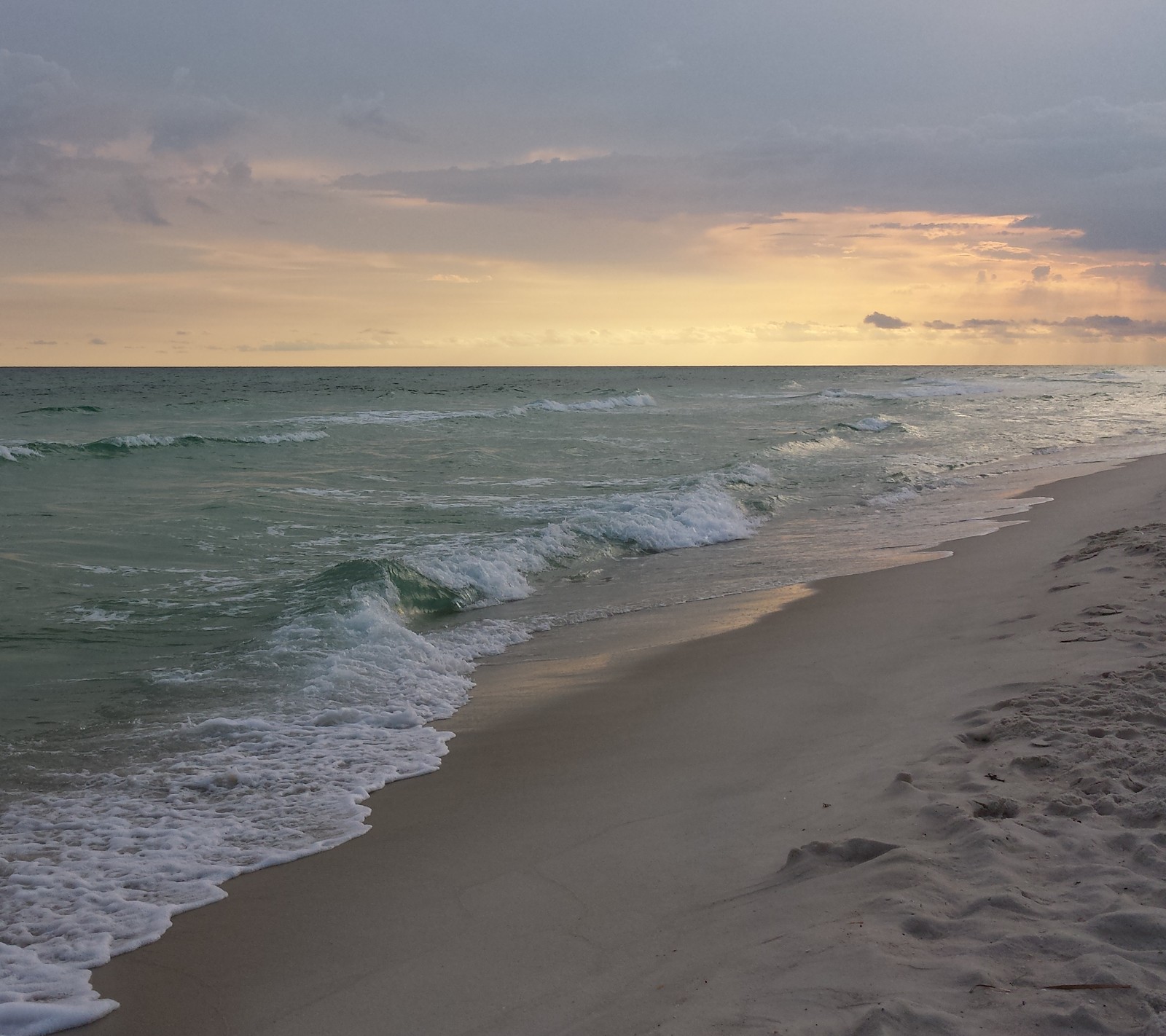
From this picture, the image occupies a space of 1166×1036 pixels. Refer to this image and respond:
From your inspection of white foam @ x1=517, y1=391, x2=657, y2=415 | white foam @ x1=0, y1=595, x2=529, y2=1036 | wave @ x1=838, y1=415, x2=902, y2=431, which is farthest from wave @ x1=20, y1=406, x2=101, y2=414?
white foam @ x1=0, y1=595, x2=529, y2=1036

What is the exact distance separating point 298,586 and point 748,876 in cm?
646

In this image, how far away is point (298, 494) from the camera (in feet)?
49.4

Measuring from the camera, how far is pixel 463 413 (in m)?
37.7

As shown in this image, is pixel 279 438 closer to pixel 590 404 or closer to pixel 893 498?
pixel 893 498

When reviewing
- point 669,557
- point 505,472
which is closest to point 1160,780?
point 669,557

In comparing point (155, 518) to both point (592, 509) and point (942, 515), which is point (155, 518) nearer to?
point (592, 509)

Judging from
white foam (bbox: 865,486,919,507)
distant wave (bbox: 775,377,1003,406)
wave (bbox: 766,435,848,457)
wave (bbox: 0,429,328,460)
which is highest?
distant wave (bbox: 775,377,1003,406)

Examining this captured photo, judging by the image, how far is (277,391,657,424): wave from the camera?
33625mm

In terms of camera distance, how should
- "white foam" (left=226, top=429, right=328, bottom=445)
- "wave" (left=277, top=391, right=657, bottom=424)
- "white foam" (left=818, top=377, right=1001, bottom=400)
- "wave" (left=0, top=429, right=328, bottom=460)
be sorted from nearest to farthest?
"wave" (left=0, top=429, right=328, bottom=460) < "white foam" (left=226, top=429, right=328, bottom=445) < "wave" (left=277, top=391, right=657, bottom=424) < "white foam" (left=818, top=377, right=1001, bottom=400)

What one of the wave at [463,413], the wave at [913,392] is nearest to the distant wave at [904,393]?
the wave at [913,392]

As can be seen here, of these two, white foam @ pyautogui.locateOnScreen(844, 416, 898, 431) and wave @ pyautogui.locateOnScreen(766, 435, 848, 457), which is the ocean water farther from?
white foam @ pyautogui.locateOnScreen(844, 416, 898, 431)

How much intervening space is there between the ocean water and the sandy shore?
0.41 metres

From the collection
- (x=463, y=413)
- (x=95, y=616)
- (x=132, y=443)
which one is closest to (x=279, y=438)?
(x=132, y=443)

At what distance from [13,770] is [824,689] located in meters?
4.74
